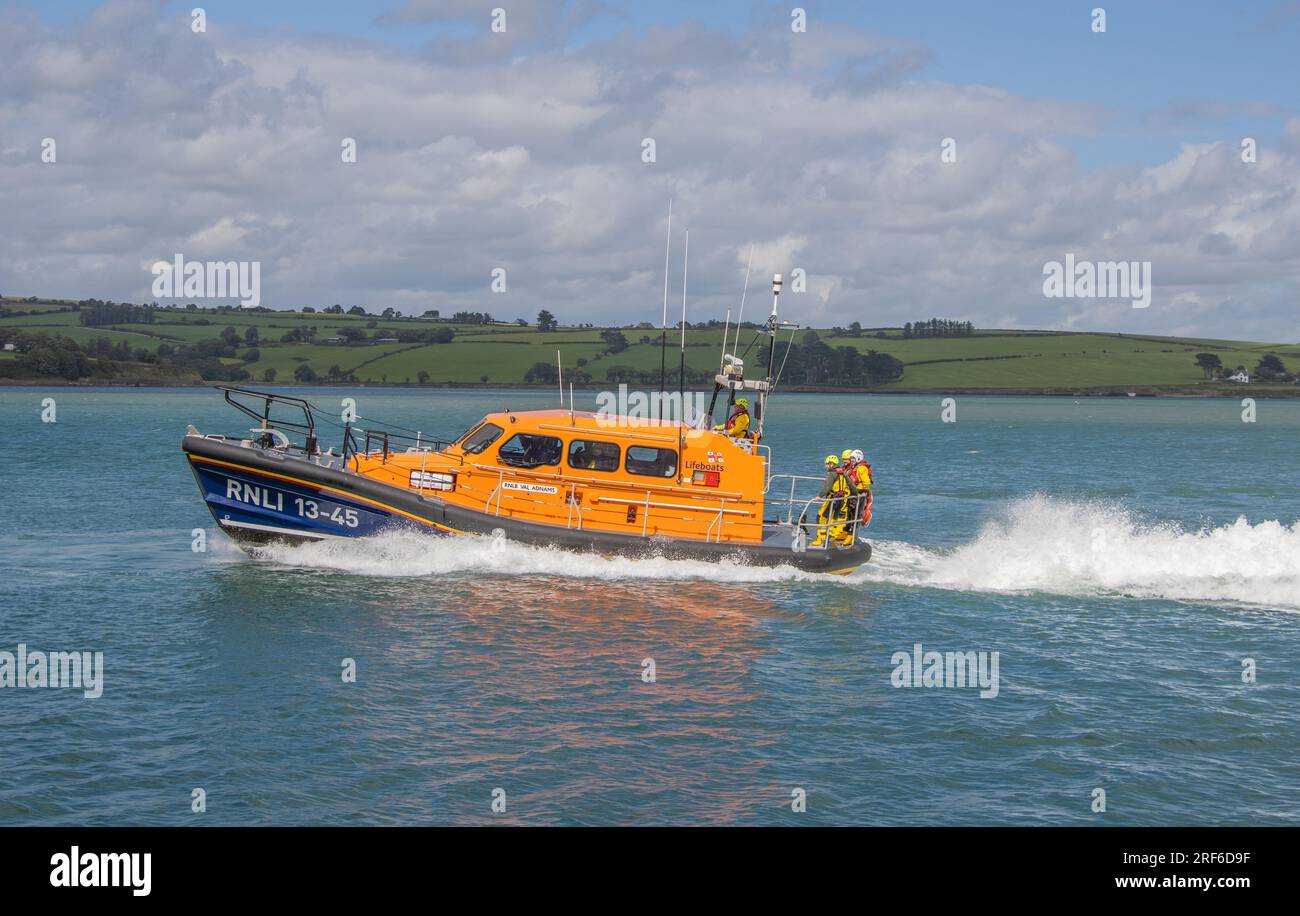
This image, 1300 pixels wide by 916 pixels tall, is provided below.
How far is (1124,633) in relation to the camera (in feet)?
51.9

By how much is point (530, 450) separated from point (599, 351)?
320ft

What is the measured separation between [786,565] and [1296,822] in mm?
9669

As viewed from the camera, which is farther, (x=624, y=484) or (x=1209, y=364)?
(x=1209, y=364)

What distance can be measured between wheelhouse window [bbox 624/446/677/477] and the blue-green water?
61.2 inches

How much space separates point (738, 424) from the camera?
63.8 ft

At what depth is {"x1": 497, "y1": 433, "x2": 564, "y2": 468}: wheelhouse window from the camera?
1856cm

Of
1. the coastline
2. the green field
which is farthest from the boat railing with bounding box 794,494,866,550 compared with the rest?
the coastline

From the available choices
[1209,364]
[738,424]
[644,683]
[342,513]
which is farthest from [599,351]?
[644,683]

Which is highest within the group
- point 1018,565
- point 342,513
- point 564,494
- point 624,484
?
point 624,484

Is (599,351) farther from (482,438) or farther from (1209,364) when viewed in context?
(482,438)

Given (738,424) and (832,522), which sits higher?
(738,424)
